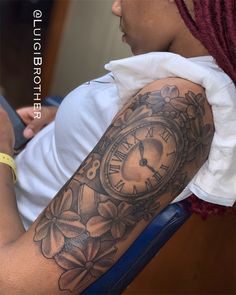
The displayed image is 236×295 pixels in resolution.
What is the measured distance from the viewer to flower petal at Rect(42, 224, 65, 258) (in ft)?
2.55

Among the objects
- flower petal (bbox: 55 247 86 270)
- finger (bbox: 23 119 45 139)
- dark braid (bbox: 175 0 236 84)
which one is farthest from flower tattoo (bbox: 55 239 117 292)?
finger (bbox: 23 119 45 139)

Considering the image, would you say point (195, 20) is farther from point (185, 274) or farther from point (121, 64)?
point (185, 274)

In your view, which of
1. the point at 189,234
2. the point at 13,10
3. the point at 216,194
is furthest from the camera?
the point at 13,10

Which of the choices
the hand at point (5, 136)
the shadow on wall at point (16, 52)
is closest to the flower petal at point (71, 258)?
the hand at point (5, 136)

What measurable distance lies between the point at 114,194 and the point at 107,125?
208 mm

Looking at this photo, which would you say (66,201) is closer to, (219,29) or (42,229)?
(42,229)

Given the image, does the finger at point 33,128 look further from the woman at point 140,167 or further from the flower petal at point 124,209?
the flower petal at point 124,209

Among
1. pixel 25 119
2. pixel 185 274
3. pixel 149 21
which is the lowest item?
pixel 185 274

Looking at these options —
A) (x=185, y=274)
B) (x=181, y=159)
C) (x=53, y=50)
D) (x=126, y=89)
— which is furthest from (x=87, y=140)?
(x=53, y=50)

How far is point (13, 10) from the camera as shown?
109 inches

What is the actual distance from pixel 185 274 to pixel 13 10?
198 centimetres

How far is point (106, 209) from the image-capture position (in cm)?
76

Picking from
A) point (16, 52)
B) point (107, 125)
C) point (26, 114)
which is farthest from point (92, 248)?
point (16, 52)

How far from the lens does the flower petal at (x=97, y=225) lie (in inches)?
30.2
